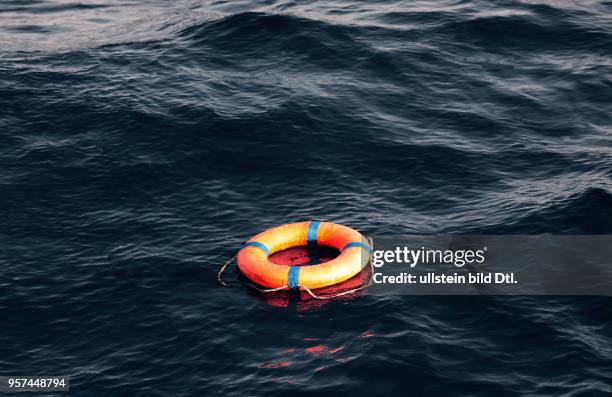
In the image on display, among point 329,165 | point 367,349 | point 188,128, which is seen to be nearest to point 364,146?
point 329,165

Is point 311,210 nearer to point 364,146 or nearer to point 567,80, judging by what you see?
point 364,146

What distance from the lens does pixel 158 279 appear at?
21438 mm

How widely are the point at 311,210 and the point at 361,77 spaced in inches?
→ 405

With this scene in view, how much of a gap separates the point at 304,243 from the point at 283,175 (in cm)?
430

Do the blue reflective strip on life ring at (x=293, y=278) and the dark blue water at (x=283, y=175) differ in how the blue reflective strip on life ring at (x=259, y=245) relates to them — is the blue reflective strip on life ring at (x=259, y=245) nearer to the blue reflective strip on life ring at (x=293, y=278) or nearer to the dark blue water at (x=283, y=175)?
the dark blue water at (x=283, y=175)

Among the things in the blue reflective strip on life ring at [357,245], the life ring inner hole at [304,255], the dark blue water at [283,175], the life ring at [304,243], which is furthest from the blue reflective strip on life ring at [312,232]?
the dark blue water at [283,175]

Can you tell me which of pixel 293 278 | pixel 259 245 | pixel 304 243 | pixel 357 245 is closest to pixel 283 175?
pixel 304 243

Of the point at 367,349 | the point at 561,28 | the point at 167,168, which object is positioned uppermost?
the point at 561,28

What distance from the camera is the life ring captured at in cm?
2078

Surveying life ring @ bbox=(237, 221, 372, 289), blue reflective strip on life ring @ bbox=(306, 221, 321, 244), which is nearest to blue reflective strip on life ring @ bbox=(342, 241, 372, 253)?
life ring @ bbox=(237, 221, 372, 289)

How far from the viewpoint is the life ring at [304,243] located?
68.2 feet

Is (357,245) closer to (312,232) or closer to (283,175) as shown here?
(312,232)

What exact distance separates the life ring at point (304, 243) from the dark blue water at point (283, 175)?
573 mm

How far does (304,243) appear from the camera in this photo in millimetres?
22734
